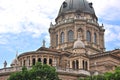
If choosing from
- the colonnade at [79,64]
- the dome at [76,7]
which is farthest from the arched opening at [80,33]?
the colonnade at [79,64]

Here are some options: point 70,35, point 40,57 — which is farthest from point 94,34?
point 40,57

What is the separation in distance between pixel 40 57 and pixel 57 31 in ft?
63.8

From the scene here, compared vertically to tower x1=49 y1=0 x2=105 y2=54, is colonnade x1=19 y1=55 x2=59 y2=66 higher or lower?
lower

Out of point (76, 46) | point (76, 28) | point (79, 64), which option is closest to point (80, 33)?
point (76, 28)

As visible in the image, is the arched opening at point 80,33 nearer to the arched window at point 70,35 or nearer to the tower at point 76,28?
the tower at point 76,28

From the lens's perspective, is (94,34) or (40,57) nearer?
(40,57)

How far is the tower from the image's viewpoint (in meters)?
87.6

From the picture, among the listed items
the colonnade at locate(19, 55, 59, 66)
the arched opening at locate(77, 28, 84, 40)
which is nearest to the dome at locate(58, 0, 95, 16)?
the arched opening at locate(77, 28, 84, 40)

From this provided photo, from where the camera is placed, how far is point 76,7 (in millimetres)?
90875

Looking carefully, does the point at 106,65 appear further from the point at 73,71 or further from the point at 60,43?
the point at 60,43

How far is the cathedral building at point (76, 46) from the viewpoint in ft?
238

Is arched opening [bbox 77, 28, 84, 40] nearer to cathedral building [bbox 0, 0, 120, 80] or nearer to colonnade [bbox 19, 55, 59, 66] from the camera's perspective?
cathedral building [bbox 0, 0, 120, 80]

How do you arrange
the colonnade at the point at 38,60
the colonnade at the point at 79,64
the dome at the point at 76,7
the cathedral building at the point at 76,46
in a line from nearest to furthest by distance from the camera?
the colonnade at the point at 79,64, the colonnade at the point at 38,60, the cathedral building at the point at 76,46, the dome at the point at 76,7

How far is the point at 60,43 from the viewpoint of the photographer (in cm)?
8912
